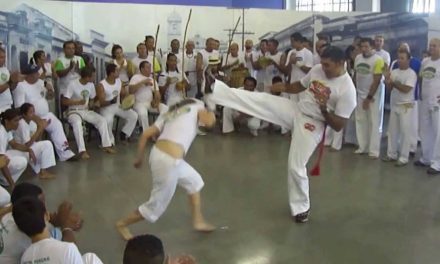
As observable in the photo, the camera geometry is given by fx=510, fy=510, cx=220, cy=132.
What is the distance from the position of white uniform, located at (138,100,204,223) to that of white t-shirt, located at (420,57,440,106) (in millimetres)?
3406

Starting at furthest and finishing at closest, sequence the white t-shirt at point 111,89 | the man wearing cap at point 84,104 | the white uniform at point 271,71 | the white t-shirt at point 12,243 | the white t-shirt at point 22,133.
A: the white uniform at point 271,71 < the white t-shirt at point 111,89 < the man wearing cap at point 84,104 < the white t-shirt at point 22,133 < the white t-shirt at point 12,243

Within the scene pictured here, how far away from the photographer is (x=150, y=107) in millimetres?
7652

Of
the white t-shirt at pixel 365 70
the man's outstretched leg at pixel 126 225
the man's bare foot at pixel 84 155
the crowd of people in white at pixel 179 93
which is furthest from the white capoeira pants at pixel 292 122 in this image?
the man's bare foot at pixel 84 155

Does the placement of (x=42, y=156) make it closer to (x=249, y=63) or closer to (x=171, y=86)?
(x=171, y=86)

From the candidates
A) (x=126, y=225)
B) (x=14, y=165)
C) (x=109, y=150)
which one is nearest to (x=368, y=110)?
(x=109, y=150)

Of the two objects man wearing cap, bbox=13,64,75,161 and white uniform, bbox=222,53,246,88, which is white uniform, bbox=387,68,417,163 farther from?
man wearing cap, bbox=13,64,75,161

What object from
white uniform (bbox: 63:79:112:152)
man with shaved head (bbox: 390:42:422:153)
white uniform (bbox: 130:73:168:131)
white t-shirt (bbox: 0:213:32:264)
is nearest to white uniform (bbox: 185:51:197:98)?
white uniform (bbox: 130:73:168:131)

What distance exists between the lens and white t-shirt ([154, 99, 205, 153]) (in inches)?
141

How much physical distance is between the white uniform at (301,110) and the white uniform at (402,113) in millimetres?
2293

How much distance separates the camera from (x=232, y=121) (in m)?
8.22

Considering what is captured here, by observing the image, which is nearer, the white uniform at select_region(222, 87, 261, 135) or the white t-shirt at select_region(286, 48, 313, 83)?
the white t-shirt at select_region(286, 48, 313, 83)

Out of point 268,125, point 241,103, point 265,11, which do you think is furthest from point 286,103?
point 265,11

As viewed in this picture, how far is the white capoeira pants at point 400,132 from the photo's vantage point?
618 cm

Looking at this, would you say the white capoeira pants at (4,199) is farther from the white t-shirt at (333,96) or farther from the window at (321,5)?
the window at (321,5)
